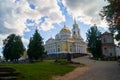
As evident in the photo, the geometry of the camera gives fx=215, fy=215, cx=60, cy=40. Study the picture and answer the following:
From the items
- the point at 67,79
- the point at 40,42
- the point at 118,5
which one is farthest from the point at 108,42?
the point at 67,79

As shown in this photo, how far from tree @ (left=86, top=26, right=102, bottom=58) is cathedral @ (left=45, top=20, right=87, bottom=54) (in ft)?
90.0

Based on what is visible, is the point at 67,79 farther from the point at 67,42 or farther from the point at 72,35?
the point at 72,35

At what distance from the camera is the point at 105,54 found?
7088 centimetres

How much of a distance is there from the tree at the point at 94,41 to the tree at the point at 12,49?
79.3 feet

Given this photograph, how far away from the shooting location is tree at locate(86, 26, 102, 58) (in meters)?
73.6

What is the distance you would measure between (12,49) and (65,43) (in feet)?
116

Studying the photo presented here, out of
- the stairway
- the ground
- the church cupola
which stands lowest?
the ground

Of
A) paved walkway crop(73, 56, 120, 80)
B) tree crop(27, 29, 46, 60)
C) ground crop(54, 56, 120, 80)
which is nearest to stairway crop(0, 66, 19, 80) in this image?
ground crop(54, 56, 120, 80)

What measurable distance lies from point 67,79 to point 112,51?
53.5m

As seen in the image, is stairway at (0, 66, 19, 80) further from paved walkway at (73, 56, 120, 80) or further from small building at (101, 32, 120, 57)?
small building at (101, 32, 120, 57)

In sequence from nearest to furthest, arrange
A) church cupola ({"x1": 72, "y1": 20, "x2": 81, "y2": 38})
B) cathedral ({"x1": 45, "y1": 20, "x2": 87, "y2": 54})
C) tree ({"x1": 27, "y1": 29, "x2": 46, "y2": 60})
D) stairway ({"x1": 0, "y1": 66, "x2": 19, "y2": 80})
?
stairway ({"x1": 0, "y1": 66, "x2": 19, "y2": 80})
tree ({"x1": 27, "y1": 29, "x2": 46, "y2": 60})
cathedral ({"x1": 45, "y1": 20, "x2": 87, "y2": 54})
church cupola ({"x1": 72, "y1": 20, "x2": 81, "y2": 38})

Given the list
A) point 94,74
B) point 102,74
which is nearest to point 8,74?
point 94,74

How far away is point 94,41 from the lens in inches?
2945

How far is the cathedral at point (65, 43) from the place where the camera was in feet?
338
